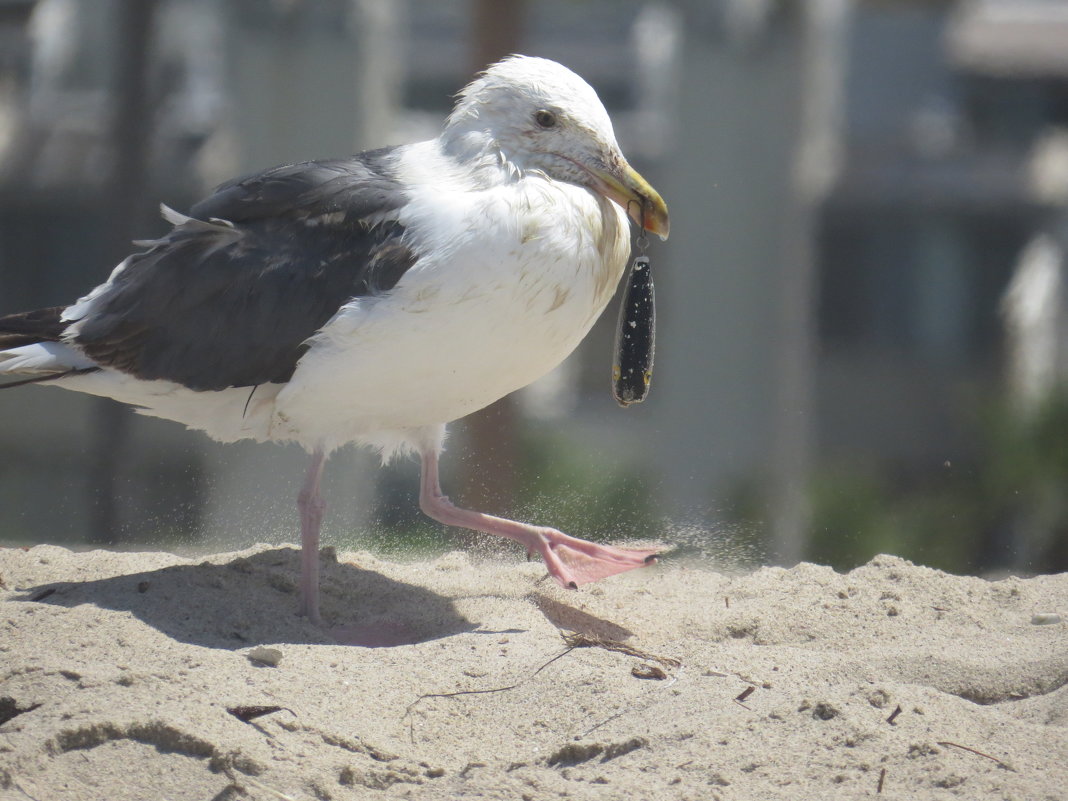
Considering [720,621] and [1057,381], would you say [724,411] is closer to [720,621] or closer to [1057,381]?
[1057,381]

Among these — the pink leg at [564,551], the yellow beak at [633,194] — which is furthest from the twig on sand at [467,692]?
the yellow beak at [633,194]

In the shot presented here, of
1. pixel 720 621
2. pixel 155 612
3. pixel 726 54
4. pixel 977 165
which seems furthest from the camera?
pixel 977 165

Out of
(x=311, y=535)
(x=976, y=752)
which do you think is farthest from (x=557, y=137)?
Answer: (x=976, y=752)

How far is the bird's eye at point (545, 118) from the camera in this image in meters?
4.54

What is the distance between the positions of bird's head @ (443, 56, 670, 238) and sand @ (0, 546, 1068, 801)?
1.40 meters

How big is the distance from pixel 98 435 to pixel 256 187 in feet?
20.7

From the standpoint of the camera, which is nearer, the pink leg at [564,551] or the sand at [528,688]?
the sand at [528,688]

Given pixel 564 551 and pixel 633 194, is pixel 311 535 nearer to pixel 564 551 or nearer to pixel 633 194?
pixel 564 551

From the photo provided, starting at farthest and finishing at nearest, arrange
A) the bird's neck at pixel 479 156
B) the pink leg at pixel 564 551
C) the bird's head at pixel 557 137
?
1. the pink leg at pixel 564 551
2. the bird's head at pixel 557 137
3. the bird's neck at pixel 479 156

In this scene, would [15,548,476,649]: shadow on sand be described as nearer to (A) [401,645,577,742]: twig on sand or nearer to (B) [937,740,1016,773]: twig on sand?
(A) [401,645,577,742]: twig on sand

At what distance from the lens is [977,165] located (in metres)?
16.8

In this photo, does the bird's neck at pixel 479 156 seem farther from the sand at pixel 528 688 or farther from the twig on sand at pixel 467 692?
the twig on sand at pixel 467 692

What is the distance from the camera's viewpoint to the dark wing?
4320 millimetres

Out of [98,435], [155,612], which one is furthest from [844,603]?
[98,435]
